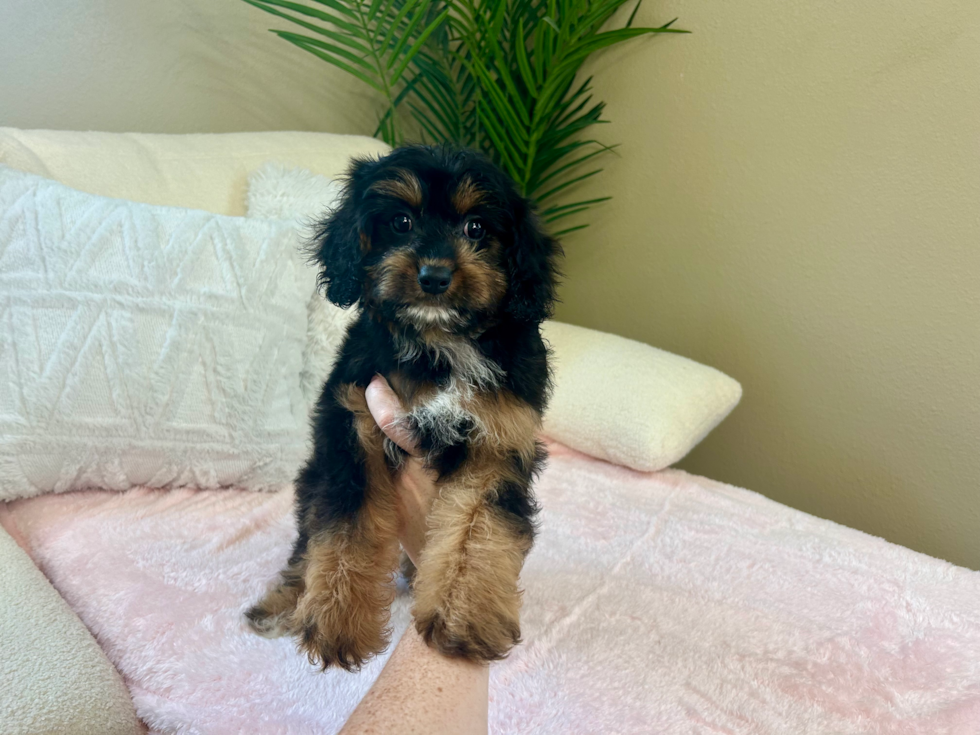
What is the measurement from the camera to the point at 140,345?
221 cm

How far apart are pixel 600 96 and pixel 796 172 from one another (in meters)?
1.31

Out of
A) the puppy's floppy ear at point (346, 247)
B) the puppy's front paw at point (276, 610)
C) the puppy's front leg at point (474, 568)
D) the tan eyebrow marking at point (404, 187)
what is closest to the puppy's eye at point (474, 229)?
the tan eyebrow marking at point (404, 187)

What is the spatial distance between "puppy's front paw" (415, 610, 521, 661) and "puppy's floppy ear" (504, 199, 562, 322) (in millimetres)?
733

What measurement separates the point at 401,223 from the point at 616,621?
126 centimetres

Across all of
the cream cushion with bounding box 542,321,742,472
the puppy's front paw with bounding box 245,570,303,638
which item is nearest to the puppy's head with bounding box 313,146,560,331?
the puppy's front paw with bounding box 245,570,303,638

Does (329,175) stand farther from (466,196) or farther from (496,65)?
(466,196)

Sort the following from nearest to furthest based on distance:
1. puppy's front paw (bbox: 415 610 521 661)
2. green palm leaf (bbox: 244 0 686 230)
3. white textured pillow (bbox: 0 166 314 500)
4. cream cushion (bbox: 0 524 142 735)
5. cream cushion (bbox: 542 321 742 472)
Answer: cream cushion (bbox: 0 524 142 735) < puppy's front paw (bbox: 415 610 521 661) < white textured pillow (bbox: 0 166 314 500) < cream cushion (bbox: 542 321 742 472) < green palm leaf (bbox: 244 0 686 230)

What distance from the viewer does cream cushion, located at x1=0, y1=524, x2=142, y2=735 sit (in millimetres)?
1180

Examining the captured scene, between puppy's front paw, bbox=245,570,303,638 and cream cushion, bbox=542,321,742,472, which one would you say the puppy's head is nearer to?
puppy's front paw, bbox=245,570,303,638

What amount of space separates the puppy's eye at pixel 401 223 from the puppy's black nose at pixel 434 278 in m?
0.19

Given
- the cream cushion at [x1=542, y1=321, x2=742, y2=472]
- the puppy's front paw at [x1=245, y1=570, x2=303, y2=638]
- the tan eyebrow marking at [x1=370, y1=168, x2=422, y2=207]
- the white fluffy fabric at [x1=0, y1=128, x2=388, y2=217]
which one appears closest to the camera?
the tan eyebrow marking at [x1=370, y1=168, x2=422, y2=207]

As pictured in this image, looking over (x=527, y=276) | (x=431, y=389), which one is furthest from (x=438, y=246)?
(x=431, y=389)

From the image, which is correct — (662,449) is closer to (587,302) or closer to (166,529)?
(587,302)

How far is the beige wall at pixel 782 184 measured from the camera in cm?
273
